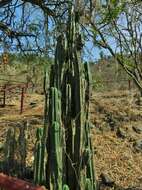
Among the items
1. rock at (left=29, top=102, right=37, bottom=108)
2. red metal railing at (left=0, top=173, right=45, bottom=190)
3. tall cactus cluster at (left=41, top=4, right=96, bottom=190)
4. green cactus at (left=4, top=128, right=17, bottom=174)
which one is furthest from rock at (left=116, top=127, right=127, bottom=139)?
red metal railing at (left=0, top=173, right=45, bottom=190)

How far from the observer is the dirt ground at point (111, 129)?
517 inches

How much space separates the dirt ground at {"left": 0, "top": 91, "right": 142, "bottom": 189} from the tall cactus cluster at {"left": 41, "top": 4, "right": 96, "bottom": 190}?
14.4 feet

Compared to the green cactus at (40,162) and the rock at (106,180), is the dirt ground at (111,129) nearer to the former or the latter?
the rock at (106,180)

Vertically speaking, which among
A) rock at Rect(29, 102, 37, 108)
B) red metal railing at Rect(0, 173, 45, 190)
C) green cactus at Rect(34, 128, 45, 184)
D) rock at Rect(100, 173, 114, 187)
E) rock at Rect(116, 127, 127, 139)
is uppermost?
rock at Rect(29, 102, 37, 108)

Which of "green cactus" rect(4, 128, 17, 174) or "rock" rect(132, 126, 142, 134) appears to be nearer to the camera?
"green cactus" rect(4, 128, 17, 174)

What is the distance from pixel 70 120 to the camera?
7.94 metres

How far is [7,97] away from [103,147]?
7.51 m

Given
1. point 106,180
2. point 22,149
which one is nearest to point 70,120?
point 22,149

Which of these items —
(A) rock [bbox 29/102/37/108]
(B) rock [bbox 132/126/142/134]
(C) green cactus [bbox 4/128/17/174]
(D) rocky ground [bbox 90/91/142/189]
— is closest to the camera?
(C) green cactus [bbox 4/128/17/174]

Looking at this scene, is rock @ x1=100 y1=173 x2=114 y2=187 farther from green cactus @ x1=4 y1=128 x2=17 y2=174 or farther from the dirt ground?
green cactus @ x1=4 y1=128 x2=17 y2=174

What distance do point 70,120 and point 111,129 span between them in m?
8.11

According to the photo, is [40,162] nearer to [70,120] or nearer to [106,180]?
[70,120]

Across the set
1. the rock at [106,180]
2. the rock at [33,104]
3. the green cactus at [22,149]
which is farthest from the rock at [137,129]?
the green cactus at [22,149]

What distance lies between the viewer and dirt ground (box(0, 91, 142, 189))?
13129 mm
